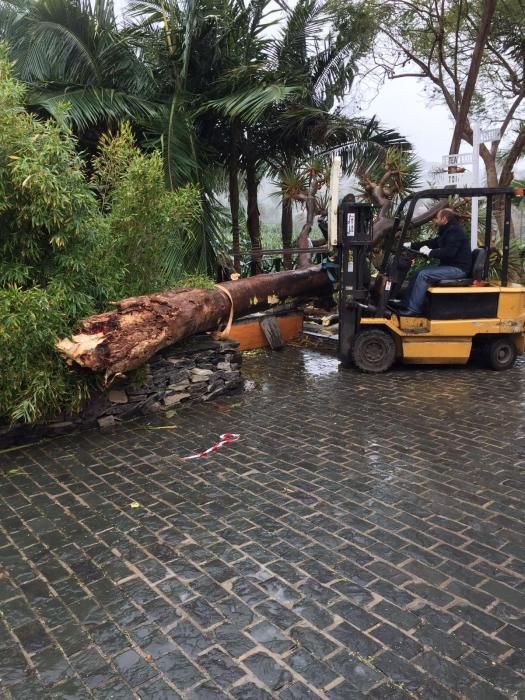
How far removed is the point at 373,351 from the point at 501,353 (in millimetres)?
1699

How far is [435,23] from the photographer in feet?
45.6

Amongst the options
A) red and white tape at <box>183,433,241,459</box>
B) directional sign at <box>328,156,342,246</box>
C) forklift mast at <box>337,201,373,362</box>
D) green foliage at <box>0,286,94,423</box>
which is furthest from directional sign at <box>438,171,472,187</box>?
green foliage at <box>0,286,94,423</box>

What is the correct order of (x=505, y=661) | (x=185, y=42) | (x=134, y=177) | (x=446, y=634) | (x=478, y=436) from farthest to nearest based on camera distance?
(x=185, y=42)
(x=134, y=177)
(x=478, y=436)
(x=446, y=634)
(x=505, y=661)

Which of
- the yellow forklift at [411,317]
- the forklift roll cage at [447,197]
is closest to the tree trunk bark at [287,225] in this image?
the yellow forklift at [411,317]

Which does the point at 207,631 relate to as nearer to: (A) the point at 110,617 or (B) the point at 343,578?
(A) the point at 110,617

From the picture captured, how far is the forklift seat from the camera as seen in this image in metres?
7.95

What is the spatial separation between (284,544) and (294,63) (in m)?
9.54

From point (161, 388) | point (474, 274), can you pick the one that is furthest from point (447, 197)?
point (161, 388)

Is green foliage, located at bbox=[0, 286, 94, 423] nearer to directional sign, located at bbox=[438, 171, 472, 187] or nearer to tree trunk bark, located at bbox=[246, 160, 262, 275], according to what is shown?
directional sign, located at bbox=[438, 171, 472, 187]

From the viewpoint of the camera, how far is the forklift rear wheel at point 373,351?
8.09 meters

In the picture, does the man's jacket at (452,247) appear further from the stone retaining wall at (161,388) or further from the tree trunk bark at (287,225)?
the tree trunk bark at (287,225)

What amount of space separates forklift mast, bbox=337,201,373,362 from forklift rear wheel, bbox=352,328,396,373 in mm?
238

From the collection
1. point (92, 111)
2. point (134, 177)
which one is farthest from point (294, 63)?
point (134, 177)

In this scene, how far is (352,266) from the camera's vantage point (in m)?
8.31
